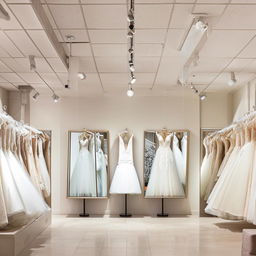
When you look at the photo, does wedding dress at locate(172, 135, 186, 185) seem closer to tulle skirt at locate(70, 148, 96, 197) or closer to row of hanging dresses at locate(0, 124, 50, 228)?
tulle skirt at locate(70, 148, 96, 197)

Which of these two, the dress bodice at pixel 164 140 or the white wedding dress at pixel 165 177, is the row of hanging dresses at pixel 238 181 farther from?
the dress bodice at pixel 164 140

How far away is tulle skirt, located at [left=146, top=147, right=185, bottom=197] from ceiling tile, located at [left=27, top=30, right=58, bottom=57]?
12.5 ft

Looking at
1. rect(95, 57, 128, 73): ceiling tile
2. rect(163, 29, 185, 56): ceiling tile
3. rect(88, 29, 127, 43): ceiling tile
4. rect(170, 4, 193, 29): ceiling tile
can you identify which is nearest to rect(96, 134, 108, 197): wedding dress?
rect(95, 57, 128, 73): ceiling tile

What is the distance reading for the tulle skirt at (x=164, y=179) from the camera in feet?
27.9

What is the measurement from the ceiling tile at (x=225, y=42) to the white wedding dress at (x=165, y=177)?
314 centimetres

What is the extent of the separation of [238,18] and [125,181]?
4808mm

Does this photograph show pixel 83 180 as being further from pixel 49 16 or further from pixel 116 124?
pixel 49 16

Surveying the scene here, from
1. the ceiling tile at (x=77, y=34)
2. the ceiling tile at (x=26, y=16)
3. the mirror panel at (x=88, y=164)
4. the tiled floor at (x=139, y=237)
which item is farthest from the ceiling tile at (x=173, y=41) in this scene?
the mirror panel at (x=88, y=164)

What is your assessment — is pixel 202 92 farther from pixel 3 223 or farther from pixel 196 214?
pixel 3 223

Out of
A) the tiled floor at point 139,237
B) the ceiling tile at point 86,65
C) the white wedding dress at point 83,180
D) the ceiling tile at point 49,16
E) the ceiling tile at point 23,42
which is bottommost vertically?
the tiled floor at point 139,237

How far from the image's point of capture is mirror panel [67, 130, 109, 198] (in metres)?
8.65

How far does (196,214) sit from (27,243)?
3.95 meters

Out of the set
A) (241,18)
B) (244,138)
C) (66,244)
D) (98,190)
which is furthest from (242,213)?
(98,190)

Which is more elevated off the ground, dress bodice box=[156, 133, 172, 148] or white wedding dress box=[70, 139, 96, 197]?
dress bodice box=[156, 133, 172, 148]
